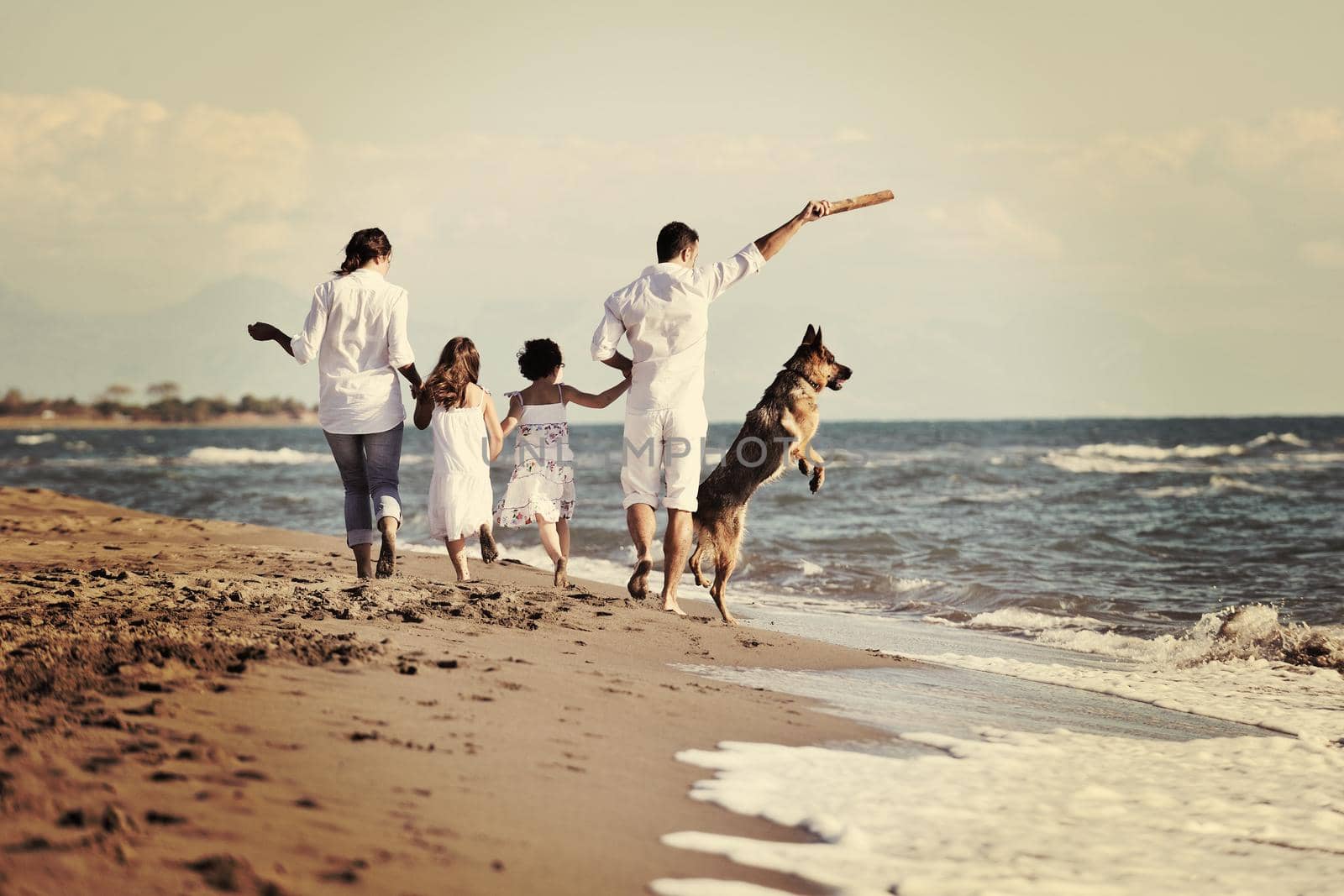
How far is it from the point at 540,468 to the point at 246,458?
44143 mm

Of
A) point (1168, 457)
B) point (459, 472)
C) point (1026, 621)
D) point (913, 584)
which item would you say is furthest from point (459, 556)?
point (1168, 457)

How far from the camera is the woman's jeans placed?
259 inches

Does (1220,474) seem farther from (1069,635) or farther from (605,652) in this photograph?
(605,652)

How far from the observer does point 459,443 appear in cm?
723

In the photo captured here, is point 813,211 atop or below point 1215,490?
atop

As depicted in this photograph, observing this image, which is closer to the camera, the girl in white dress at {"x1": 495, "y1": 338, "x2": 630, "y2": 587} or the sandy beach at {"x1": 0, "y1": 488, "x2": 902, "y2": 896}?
the sandy beach at {"x1": 0, "y1": 488, "x2": 902, "y2": 896}

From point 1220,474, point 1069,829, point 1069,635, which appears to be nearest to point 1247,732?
point 1069,829

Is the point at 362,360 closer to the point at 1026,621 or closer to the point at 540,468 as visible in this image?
the point at 540,468

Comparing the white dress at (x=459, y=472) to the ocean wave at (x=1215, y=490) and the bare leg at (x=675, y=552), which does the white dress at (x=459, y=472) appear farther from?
the ocean wave at (x=1215, y=490)

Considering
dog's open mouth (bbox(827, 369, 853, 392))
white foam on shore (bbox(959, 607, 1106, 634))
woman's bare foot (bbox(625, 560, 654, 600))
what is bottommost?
white foam on shore (bbox(959, 607, 1106, 634))

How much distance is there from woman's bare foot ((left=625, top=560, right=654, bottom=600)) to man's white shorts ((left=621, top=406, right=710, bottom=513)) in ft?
1.28

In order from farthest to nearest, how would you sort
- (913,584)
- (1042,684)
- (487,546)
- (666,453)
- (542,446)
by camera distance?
(913,584)
(542,446)
(487,546)
(666,453)
(1042,684)

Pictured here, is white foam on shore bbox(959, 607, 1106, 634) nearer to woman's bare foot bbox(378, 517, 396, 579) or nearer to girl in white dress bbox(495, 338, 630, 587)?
girl in white dress bbox(495, 338, 630, 587)

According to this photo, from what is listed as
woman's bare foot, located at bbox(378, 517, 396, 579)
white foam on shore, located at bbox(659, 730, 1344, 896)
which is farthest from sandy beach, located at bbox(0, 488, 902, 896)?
woman's bare foot, located at bbox(378, 517, 396, 579)
